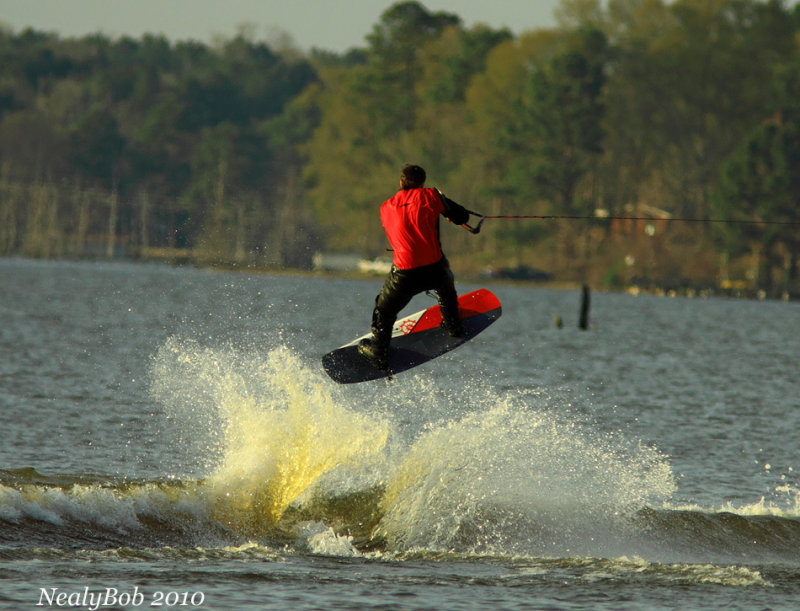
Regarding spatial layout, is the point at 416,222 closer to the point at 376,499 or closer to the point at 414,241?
the point at 414,241

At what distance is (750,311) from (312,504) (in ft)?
242

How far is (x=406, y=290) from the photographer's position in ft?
40.9

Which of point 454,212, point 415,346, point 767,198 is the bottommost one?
point 415,346

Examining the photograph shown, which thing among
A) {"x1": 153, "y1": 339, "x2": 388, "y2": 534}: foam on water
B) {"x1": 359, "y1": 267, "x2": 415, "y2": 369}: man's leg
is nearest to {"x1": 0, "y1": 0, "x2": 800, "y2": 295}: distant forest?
{"x1": 153, "y1": 339, "x2": 388, "y2": 534}: foam on water

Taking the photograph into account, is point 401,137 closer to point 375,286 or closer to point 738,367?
point 375,286

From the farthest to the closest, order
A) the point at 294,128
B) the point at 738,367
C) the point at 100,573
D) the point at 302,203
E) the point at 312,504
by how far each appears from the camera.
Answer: the point at 294,128
the point at 302,203
the point at 738,367
the point at 312,504
the point at 100,573

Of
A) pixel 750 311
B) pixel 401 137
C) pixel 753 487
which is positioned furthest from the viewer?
pixel 401 137

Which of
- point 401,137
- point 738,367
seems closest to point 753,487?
point 738,367

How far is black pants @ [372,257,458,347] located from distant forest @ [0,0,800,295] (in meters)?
63.5

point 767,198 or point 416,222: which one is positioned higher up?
point 767,198

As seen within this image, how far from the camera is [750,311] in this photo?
8325 cm

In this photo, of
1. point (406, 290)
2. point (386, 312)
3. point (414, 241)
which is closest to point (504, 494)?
point (386, 312)

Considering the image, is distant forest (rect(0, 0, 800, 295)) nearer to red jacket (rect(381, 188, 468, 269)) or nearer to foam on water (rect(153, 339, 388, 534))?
foam on water (rect(153, 339, 388, 534))

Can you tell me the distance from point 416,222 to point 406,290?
0.72m
